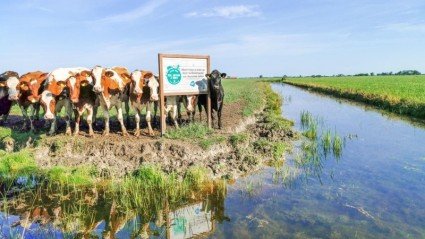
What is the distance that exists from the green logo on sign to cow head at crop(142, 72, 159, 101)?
0.58 m

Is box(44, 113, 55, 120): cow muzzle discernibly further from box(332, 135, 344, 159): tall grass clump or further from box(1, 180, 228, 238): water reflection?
box(332, 135, 344, 159): tall grass clump

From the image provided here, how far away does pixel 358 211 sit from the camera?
7152mm

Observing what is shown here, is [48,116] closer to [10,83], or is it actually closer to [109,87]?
[109,87]

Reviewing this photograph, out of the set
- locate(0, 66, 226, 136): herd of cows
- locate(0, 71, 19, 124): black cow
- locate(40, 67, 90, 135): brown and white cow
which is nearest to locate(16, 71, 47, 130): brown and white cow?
locate(0, 66, 226, 136): herd of cows

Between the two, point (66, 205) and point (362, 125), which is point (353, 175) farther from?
point (362, 125)

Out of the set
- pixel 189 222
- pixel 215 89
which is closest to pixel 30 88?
pixel 215 89

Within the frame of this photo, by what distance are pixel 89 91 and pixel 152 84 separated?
1.87 m

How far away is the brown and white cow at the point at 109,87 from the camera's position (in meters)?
11.4

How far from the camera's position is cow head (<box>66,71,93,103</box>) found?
11508mm

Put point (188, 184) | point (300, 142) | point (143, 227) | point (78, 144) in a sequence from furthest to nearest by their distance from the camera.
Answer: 1. point (300, 142)
2. point (78, 144)
3. point (188, 184)
4. point (143, 227)

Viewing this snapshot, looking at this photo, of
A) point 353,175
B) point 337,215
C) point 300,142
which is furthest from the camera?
point 300,142

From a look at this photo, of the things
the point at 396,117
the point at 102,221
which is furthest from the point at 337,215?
the point at 396,117

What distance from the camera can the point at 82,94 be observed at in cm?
1200

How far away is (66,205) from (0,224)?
118 centimetres
